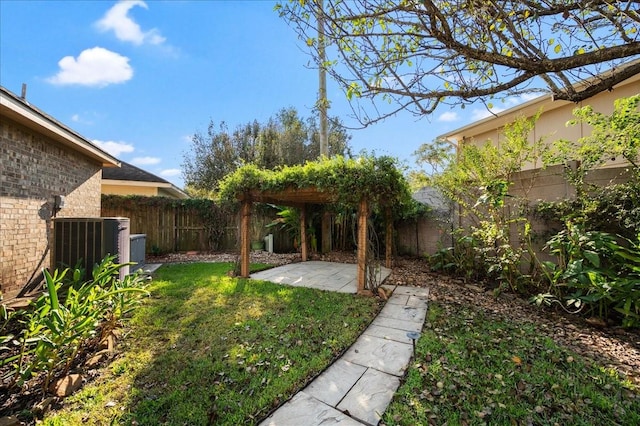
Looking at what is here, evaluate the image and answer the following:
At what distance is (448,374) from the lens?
244cm

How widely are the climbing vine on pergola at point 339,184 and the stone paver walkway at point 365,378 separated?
1153 millimetres

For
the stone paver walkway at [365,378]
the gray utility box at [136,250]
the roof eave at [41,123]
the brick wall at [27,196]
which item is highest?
the roof eave at [41,123]

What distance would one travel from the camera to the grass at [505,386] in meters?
1.95

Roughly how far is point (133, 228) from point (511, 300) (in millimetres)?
10858

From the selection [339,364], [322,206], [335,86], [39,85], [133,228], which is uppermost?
[39,85]

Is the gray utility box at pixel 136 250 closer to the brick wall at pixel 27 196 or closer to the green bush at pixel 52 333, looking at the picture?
the brick wall at pixel 27 196

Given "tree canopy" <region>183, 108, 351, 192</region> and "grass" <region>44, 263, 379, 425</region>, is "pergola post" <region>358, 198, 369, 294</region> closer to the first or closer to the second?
"grass" <region>44, 263, 379, 425</region>

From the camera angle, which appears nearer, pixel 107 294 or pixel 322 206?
pixel 107 294

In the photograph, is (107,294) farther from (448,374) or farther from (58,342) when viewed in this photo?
(448,374)

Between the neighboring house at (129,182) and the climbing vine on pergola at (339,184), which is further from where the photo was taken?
the neighboring house at (129,182)

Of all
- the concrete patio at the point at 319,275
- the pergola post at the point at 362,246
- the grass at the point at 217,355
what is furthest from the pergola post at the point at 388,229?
the grass at the point at 217,355

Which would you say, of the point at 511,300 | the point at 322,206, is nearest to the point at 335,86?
the point at 511,300

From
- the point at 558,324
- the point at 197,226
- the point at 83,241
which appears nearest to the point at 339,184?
the point at 558,324

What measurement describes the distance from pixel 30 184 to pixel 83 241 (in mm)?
1555
